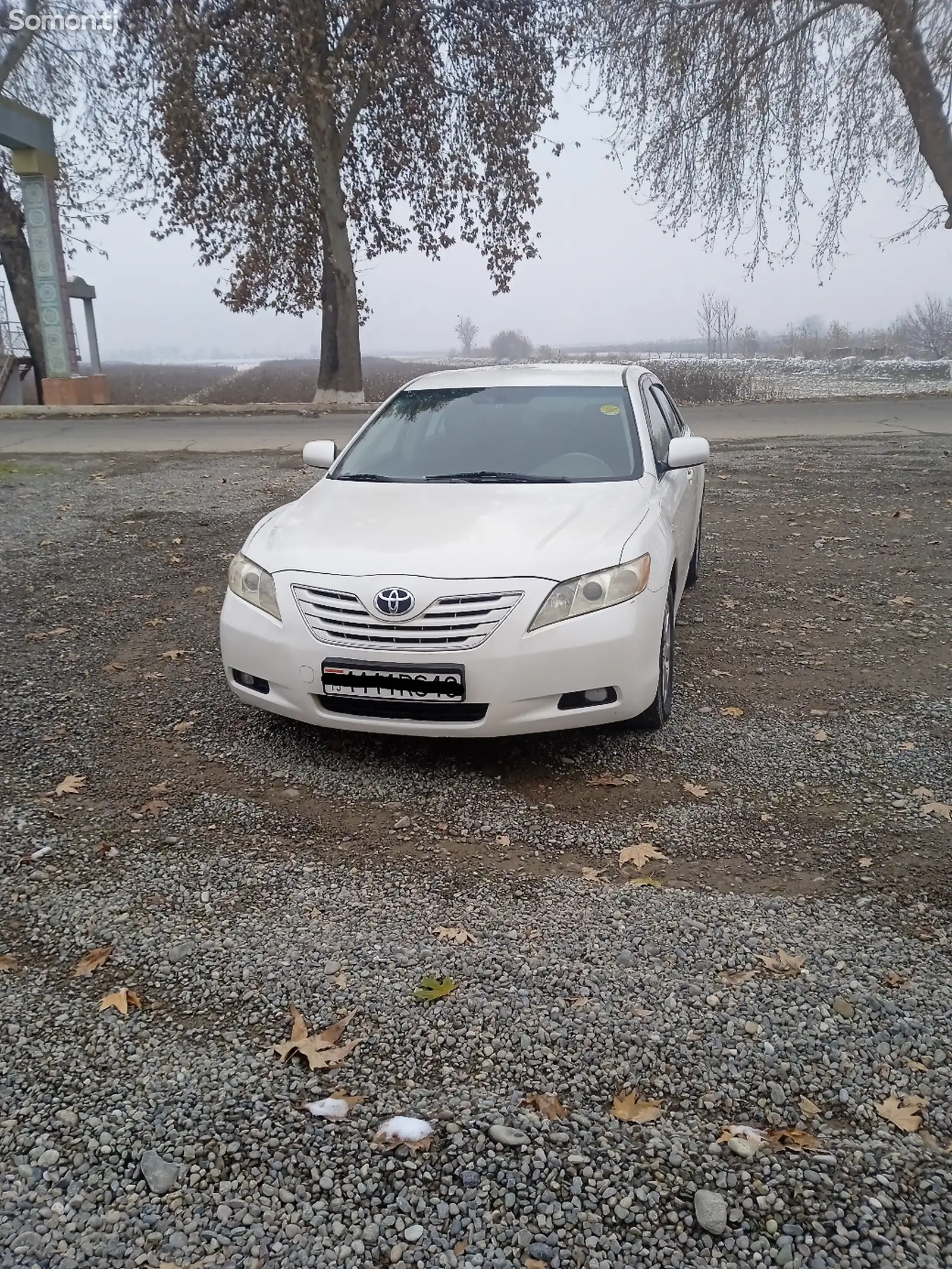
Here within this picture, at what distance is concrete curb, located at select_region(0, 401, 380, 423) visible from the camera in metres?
20.5

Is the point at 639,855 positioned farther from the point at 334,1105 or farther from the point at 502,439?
the point at 502,439

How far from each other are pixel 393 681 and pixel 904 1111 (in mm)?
2247

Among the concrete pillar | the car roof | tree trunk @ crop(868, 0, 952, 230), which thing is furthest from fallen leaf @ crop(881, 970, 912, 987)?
tree trunk @ crop(868, 0, 952, 230)

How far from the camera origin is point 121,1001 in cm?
272

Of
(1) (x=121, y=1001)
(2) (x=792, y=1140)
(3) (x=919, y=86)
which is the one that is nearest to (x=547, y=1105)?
(2) (x=792, y=1140)

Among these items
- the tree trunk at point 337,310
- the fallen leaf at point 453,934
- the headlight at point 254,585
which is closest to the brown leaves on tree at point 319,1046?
the fallen leaf at point 453,934

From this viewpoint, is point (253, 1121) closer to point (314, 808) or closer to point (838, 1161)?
point (838, 1161)

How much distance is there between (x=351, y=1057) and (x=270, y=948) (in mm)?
561

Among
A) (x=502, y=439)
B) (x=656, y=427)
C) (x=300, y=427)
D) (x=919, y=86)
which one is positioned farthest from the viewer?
(x=919, y=86)

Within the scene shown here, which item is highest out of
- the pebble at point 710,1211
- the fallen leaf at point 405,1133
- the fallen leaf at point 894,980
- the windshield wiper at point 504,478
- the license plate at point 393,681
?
the windshield wiper at point 504,478

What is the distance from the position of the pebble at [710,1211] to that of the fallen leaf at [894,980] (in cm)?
96

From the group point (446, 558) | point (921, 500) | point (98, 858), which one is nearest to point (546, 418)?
point (446, 558)

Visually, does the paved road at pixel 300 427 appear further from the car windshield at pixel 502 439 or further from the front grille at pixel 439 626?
the front grille at pixel 439 626

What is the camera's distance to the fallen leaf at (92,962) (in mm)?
2855
